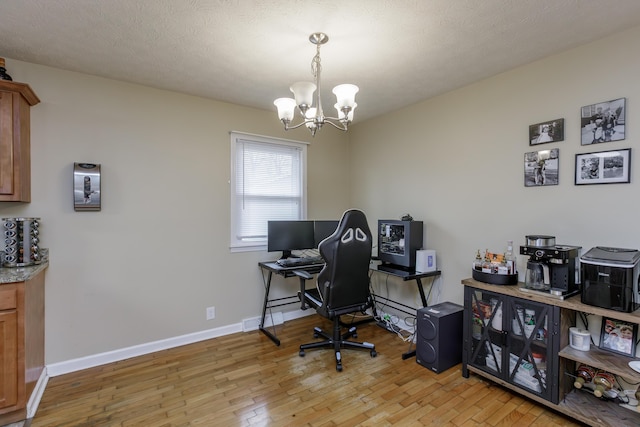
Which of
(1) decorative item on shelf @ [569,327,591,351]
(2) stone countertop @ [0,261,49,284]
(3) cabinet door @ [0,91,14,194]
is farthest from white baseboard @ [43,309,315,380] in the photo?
(1) decorative item on shelf @ [569,327,591,351]

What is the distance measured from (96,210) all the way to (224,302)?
1.47 m

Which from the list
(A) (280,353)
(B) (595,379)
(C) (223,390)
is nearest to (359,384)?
(A) (280,353)

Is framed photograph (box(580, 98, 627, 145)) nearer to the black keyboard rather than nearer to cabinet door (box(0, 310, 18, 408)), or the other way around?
the black keyboard

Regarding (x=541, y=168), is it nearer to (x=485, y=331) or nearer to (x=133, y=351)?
(x=485, y=331)

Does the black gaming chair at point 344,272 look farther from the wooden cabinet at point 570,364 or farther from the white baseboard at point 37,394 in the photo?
the white baseboard at point 37,394

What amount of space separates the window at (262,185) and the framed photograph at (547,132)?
2302mm

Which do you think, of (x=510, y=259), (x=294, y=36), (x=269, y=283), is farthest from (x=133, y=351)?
(x=510, y=259)

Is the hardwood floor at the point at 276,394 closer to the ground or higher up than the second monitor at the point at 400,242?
closer to the ground

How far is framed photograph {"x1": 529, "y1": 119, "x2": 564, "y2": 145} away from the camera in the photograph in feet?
7.43

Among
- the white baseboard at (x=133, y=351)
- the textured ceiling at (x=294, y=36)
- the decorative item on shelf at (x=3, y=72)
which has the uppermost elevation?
the textured ceiling at (x=294, y=36)

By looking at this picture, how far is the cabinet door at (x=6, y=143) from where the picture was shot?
213cm

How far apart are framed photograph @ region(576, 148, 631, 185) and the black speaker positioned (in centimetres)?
137

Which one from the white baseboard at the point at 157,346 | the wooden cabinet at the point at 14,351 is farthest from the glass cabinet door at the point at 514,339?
the wooden cabinet at the point at 14,351

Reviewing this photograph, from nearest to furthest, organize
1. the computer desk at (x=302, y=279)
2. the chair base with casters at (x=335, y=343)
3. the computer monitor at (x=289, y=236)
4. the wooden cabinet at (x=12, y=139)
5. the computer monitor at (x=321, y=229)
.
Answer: the wooden cabinet at (x=12, y=139) < the chair base with casters at (x=335, y=343) < the computer desk at (x=302, y=279) < the computer monitor at (x=289, y=236) < the computer monitor at (x=321, y=229)
